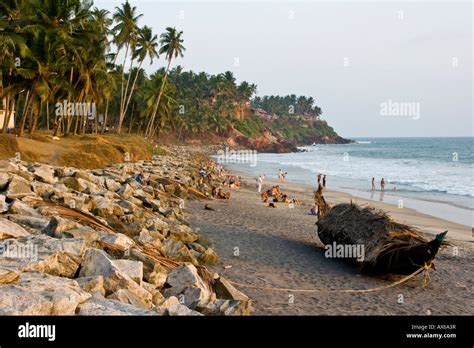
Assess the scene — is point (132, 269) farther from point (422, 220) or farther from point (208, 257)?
point (422, 220)

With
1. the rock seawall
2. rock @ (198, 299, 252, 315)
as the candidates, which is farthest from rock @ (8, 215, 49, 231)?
rock @ (198, 299, 252, 315)

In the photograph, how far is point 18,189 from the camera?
30.3 feet

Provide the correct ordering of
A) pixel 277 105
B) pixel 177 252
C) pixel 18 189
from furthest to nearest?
pixel 277 105
pixel 177 252
pixel 18 189

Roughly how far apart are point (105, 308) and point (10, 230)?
316 centimetres

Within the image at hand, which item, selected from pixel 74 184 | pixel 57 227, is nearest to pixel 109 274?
pixel 57 227

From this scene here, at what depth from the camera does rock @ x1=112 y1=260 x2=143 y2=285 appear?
610 centimetres

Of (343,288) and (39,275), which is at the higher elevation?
(39,275)

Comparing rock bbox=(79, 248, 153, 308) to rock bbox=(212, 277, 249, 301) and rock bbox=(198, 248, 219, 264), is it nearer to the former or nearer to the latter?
rock bbox=(212, 277, 249, 301)

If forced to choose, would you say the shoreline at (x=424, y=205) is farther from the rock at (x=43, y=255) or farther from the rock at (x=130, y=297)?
the rock at (x=43, y=255)
